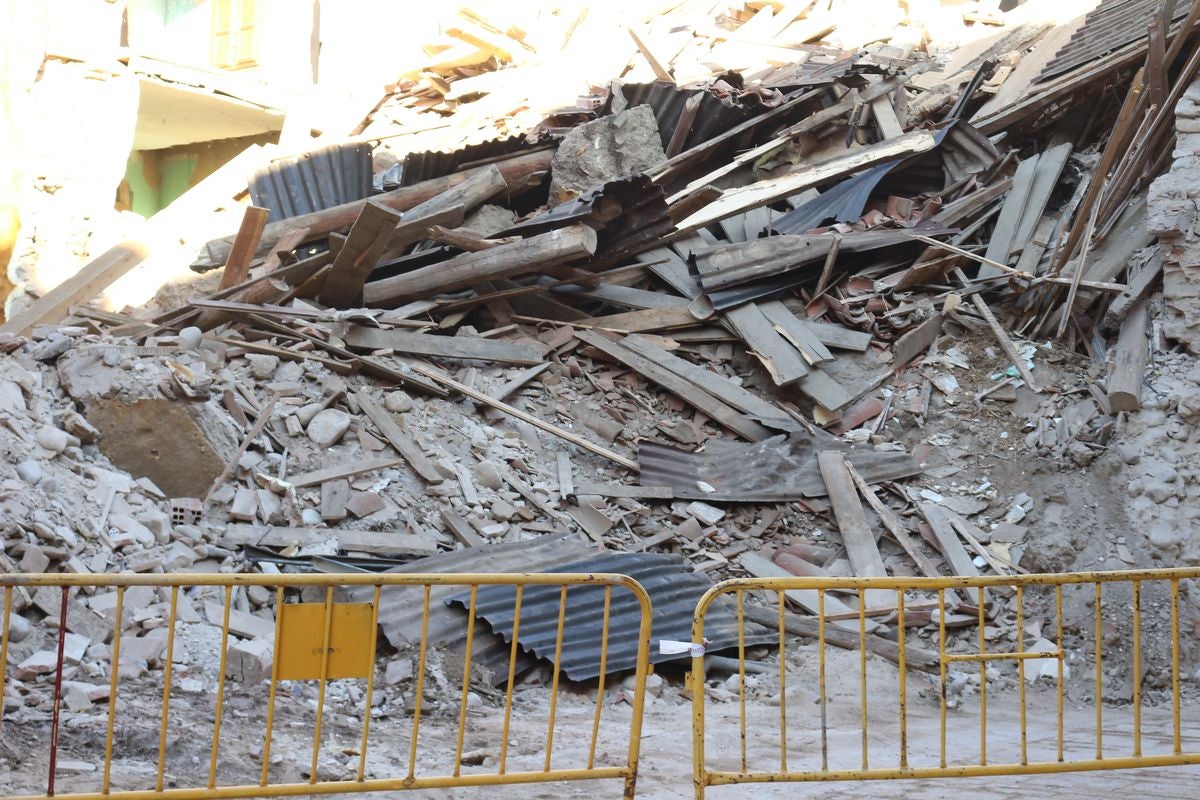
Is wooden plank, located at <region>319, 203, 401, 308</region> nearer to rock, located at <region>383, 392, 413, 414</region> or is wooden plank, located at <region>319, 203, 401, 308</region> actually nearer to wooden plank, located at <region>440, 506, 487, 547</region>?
rock, located at <region>383, 392, 413, 414</region>

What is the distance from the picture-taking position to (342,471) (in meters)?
→ 7.22

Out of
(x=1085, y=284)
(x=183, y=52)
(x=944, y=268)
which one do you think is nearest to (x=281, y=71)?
(x=183, y=52)

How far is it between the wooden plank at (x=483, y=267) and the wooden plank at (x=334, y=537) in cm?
314

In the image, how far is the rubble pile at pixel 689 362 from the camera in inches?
269

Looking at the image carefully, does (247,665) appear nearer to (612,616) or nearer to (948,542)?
(612,616)

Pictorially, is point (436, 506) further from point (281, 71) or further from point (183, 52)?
point (183, 52)

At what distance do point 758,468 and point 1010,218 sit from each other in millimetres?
3521

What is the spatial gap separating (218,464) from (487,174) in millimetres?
4663

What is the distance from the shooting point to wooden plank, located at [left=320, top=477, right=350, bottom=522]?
271 inches

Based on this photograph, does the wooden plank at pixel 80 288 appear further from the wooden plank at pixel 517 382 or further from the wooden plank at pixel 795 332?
the wooden plank at pixel 795 332

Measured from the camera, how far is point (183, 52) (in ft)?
59.5

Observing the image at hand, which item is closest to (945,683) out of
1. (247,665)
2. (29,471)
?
(247,665)

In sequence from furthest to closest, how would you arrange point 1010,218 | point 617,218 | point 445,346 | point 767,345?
point 617,218, point 1010,218, point 767,345, point 445,346

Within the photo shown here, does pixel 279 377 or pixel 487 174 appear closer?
pixel 279 377
